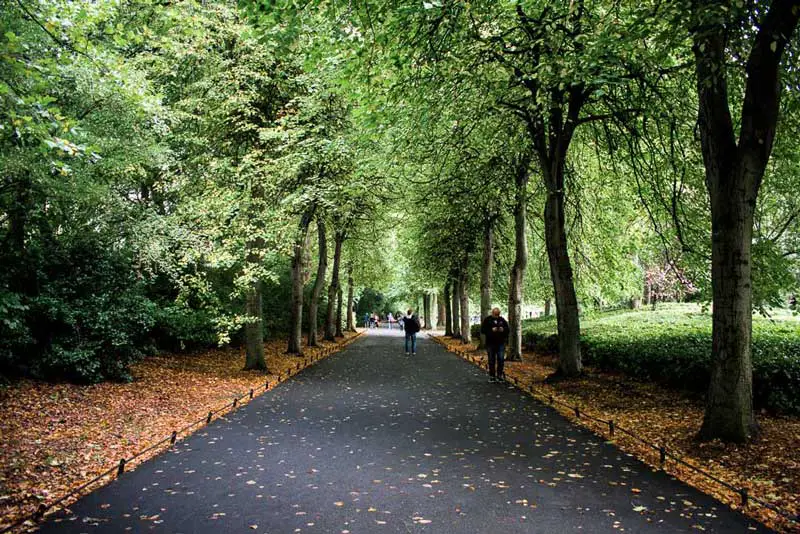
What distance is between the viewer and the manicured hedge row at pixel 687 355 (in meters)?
8.86

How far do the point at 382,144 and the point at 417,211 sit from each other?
7.52 m

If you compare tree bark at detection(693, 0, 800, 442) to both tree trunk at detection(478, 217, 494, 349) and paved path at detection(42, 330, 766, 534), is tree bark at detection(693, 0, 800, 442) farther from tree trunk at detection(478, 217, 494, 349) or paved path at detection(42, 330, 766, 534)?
tree trunk at detection(478, 217, 494, 349)

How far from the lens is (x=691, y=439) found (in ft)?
25.1

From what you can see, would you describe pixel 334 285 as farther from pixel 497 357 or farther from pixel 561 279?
pixel 561 279

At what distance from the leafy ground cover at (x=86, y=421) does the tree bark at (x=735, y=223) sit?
24.4 feet

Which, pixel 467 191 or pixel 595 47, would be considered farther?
pixel 467 191

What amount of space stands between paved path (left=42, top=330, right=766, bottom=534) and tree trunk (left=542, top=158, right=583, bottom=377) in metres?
3.72

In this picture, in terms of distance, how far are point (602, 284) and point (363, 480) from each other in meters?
14.7

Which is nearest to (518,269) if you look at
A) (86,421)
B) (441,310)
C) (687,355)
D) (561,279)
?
(561,279)

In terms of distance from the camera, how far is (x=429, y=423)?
29.6 ft

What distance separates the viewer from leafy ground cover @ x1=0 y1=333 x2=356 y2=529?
5.93 m

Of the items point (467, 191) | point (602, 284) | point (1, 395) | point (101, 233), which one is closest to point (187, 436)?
point (1, 395)

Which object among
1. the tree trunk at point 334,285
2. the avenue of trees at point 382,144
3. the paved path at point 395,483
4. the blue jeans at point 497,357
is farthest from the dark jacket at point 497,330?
the tree trunk at point 334,285

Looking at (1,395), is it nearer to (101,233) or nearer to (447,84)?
(101,233)
